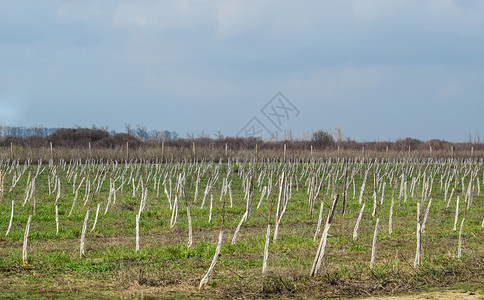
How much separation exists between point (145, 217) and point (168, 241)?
3220mm

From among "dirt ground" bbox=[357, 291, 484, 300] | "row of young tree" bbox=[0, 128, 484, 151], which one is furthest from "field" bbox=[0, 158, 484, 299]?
"row of young tree" bbox=[0, 128, 484, 151]

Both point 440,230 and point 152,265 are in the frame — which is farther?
point 440,230

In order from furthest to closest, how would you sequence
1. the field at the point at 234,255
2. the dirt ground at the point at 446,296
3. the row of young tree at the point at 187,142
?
the row of young tree at the point at 187,142, the field at the point at 234,255, the dirt ground at the point at 446,296

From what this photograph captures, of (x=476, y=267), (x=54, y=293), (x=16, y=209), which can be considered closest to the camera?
(x=54, y=293)

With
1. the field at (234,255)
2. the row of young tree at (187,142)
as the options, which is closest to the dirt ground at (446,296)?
the field at (234,255)

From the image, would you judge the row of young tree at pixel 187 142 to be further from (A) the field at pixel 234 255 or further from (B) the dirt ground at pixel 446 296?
(B) the dirt ground at pixel 446 296

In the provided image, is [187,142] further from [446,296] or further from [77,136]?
[446,296]

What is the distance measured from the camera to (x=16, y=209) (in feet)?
46.5

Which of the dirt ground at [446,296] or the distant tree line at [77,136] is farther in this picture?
the distant tree line at [77,136]

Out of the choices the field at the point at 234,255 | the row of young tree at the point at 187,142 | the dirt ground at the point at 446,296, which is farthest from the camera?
the row of young tree at the point at 187,142

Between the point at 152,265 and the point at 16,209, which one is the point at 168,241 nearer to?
the point at 152,265

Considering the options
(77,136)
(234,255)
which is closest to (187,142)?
(77,136)

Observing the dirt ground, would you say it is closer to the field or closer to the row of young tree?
the field

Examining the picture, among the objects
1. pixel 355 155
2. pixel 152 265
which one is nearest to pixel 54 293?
pixel 152 265
